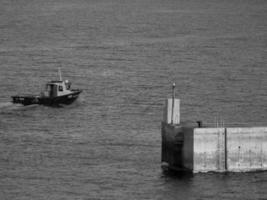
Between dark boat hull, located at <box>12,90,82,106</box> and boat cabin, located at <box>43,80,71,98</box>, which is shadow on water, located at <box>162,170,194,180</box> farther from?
boat cabin, located at <box>43,80,71,98</box>

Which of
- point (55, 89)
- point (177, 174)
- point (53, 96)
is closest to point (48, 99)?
point (53, 96)

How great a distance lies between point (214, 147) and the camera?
8281 centimetres

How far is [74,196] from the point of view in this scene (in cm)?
7988

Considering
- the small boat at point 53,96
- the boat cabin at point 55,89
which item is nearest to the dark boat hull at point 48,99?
the small boat at point 53,96

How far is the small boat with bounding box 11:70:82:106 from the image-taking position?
381 feet

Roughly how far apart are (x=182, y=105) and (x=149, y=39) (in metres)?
69.7

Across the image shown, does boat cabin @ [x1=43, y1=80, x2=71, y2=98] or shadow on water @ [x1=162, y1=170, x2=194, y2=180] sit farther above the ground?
boat cabin @ [x1=43, y1=80, x2=71, y2=98]

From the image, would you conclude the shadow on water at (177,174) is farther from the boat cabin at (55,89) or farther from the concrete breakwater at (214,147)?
the boat cabin at (55,89)

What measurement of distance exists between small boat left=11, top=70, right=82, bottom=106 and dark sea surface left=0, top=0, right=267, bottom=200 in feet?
2.97

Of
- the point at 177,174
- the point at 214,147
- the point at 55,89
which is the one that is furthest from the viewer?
the point at 55,89

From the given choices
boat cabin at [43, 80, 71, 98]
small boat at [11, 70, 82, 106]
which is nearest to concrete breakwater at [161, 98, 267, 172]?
small boat at [11, 70, 82, 106]

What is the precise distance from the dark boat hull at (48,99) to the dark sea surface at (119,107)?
81 cm

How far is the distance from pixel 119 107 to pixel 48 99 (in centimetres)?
701

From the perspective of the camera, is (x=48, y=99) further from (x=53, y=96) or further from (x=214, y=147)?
(x=214, y=147)
